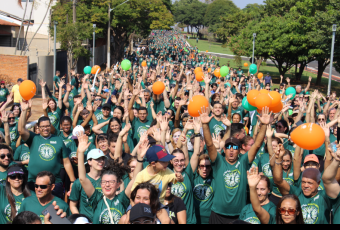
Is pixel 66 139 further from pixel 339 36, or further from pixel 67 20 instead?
pixel 67 20

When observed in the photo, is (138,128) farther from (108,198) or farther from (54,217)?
(54,217)

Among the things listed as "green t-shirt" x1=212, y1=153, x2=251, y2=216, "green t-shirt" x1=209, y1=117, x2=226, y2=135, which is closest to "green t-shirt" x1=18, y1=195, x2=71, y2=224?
"green t-shirt" x1=212, y1=153, x2=251, y2=216

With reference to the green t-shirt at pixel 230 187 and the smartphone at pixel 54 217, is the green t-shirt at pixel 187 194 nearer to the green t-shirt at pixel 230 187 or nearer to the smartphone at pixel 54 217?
the green t-shirt at pixel 230 187

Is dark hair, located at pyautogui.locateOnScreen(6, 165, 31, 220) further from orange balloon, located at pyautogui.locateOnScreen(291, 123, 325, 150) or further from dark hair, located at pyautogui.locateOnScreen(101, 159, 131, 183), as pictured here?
orange balloon, located at pyautogui.locateOnScreen(291, 123, 325, 150)

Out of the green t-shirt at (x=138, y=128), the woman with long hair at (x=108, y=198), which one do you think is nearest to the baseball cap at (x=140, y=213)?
the woman with long hair at (x=108, y=198)

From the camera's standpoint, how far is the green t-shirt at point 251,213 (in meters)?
4.35

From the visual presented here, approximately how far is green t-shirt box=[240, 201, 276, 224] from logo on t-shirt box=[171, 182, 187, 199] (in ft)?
2.44

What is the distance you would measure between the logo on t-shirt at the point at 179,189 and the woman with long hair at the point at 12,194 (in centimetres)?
176

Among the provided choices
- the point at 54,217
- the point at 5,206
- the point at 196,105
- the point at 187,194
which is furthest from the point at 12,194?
the point at 196,105

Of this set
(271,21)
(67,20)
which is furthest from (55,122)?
(271,21)

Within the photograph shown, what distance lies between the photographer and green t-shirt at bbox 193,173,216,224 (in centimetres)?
508

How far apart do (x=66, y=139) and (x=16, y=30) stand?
113 feet

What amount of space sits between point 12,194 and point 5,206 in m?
0.16

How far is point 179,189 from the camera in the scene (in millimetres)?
4727
